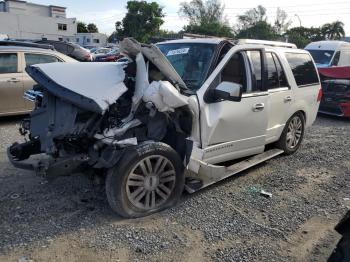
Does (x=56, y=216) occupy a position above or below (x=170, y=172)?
below

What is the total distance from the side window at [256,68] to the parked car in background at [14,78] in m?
4.71

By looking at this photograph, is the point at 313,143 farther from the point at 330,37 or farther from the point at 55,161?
the point at 330,37

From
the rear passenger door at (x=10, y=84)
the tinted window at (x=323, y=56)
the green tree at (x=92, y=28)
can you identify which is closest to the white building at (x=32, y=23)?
the green tree at (x=92, y=28)

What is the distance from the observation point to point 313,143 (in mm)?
7738

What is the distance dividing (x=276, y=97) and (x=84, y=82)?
2990 millimetres

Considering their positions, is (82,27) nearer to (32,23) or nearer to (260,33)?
(32,23)

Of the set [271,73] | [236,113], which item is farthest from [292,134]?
[236,113]

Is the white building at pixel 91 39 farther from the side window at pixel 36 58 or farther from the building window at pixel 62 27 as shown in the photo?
the side window at pixel 36 58

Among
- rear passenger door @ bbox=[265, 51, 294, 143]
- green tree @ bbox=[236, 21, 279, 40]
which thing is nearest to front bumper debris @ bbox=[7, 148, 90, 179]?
rear passenger door @ bbox=[265, 51, 294, 143]

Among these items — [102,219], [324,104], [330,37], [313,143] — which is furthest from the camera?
[330,37]

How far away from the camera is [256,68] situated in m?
5.39

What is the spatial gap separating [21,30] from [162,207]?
71.8m

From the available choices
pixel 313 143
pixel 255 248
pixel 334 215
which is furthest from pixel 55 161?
pixel 313 143

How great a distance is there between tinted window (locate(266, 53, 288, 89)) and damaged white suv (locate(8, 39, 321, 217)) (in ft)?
1.09
